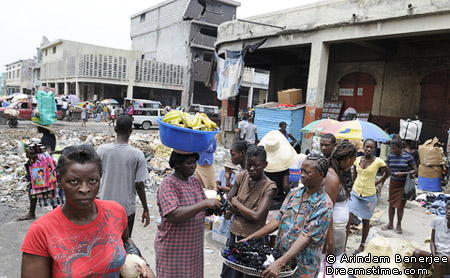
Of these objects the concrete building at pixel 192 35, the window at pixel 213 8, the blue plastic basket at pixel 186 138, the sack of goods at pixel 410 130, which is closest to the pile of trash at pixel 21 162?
the blue plastic basket at pixel 186 138

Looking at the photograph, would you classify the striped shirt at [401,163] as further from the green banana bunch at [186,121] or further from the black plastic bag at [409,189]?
the green banana bunch at [186,121]

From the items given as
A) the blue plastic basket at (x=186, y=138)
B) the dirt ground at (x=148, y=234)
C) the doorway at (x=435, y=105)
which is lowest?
the dirt ground at (x=148, y=234)

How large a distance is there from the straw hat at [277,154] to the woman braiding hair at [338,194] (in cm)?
48

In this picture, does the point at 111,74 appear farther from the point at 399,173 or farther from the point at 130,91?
the point at 399,173

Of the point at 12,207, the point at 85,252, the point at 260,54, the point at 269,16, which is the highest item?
the point at 269,16

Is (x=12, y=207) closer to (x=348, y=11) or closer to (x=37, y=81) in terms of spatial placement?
(x=348, y=11)

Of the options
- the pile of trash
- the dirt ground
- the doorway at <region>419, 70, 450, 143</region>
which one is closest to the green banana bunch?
the dirt ground

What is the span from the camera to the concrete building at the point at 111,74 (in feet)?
95.0

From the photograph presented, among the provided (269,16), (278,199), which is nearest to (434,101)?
(269,16)

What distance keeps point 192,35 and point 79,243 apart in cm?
3162

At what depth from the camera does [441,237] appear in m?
3.33

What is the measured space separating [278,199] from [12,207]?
522 centimetres

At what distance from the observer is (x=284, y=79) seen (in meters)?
16.0

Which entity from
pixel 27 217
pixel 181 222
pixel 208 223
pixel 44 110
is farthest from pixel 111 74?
pixel 181 222
